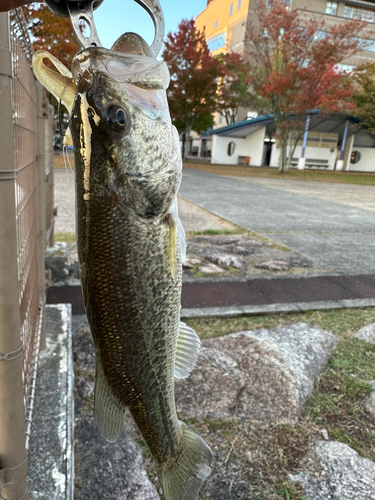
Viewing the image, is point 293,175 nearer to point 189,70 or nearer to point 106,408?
point 189,70

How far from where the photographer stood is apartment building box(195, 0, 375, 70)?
37281 mm

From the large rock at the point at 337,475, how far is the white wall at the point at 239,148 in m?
32.0

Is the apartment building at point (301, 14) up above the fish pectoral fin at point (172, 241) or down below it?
above

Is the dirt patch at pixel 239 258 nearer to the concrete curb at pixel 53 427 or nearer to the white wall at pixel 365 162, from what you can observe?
the concrete curb at pixel 53 427

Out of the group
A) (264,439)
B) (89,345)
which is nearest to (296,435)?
(264,439)

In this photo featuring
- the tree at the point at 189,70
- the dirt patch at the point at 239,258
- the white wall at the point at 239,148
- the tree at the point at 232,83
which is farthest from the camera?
the white wall at the point at 239,148

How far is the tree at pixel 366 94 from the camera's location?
28.7 meters

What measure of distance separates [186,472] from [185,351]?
0.40 meters

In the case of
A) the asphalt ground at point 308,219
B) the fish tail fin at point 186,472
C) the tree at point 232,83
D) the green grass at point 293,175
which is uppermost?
the tree at point 232,83

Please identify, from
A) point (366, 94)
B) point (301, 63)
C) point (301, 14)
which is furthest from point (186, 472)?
point (301, 14)

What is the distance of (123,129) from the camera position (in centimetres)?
109

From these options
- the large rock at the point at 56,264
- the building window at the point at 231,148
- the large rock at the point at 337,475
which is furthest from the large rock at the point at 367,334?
the building window at the point at 231,148

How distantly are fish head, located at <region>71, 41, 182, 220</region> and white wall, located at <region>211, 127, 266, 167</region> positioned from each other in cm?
3295

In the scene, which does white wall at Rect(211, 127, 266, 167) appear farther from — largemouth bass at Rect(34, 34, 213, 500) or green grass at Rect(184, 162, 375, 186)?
largemouth bass at Rect(34, 34, 213, 500)
